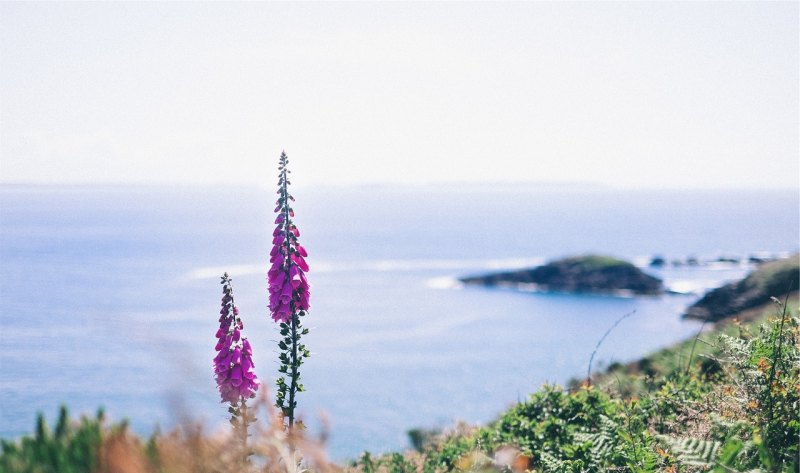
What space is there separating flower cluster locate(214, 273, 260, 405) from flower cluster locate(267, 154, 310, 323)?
43cm

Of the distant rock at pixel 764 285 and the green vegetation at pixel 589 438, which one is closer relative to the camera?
the green vegetation at pixel 589 438

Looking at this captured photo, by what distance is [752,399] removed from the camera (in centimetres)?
498

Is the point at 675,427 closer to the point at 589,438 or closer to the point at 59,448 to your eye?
the point at 589,438

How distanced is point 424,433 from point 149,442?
895cm

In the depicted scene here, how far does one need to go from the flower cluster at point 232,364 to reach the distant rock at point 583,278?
8342 centimetres

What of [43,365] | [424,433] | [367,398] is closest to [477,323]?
Result: [367,398]

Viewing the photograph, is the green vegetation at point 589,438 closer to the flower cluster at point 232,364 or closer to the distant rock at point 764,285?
the flower cluster at point 232,364

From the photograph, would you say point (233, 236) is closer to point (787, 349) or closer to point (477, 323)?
point (477, 323)

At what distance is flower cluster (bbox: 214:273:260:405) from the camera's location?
5.54m

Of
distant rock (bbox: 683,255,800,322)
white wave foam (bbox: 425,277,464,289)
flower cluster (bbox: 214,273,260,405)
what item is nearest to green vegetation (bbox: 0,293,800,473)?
flower cluster (bbox: 214,273,260,405)

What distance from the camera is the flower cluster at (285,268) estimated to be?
593 cm

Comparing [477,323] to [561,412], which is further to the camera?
[477,323]

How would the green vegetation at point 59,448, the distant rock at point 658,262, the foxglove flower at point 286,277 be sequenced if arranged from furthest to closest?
the distant rock at point 658,262 → the foxglove flower at point 286,277 → the green vegetation at point 59,448

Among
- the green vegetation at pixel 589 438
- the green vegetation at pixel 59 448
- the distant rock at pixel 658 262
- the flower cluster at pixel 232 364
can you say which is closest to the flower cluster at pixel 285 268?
the flower cluster at pixel 232 364
